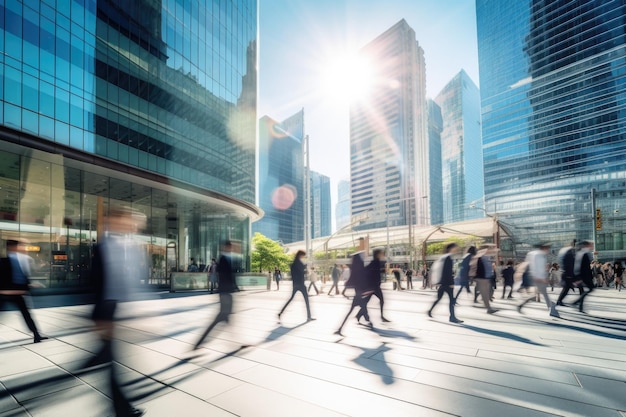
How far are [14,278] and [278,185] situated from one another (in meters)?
145

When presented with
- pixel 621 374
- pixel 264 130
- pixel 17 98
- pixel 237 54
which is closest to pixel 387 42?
pixel 264 130

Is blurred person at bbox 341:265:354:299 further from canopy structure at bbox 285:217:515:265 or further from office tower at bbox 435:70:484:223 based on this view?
office tower at bbox 435:70:484:223

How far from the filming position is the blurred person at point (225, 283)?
5.55 m

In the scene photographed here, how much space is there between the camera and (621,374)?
4.16m

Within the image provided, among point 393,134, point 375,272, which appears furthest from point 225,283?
point 393,134

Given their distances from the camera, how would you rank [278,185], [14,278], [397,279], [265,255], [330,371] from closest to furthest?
1. [330,371]
2. [14,278]
3. [397,279]
4. [265,255]
5. [278,185]

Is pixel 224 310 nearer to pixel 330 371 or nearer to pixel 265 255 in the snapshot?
pixel 330 371

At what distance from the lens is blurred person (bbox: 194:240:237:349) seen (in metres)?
5.55

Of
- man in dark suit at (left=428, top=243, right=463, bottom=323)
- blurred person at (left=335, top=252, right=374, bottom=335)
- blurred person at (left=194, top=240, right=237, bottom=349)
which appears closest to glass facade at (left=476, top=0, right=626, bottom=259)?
man in dark suit at (left=428, top=243, right=463, bottom=323)

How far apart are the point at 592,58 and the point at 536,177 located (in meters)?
34.1

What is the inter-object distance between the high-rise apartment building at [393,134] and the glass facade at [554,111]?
3432 cm

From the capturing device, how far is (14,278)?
5.88m

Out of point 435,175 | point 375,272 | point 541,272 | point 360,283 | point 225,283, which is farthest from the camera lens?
point 435,175

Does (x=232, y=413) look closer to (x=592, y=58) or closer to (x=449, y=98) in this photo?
(x=592, y=58)
